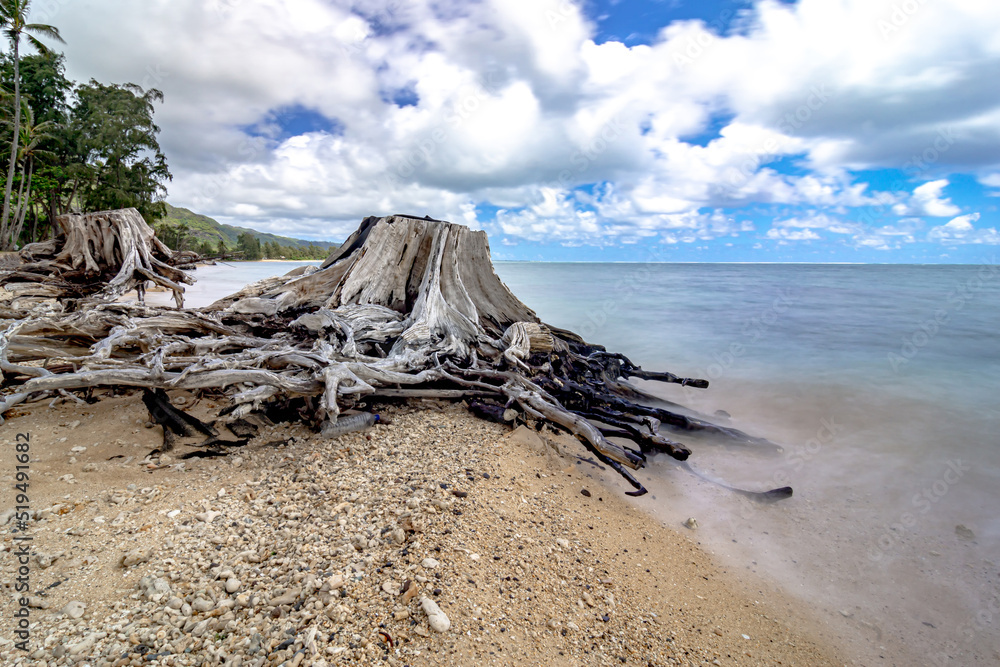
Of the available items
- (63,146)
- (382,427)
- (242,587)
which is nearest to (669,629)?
(242,587)

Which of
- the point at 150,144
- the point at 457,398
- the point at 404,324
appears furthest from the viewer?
the point at 150,144

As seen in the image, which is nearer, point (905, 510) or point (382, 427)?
point (382, 427)

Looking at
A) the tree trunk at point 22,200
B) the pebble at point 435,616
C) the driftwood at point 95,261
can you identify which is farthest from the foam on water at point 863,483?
the tree trunk at point 22,200

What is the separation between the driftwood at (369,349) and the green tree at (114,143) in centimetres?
3054

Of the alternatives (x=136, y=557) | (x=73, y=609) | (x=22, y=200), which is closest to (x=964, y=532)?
(x=136, y=557)

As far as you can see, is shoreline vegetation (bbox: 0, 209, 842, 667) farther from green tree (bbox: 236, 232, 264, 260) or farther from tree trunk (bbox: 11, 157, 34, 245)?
green tree (bbox: 236, 232, 264, 260)

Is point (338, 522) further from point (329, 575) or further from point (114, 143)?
point (114, 143)

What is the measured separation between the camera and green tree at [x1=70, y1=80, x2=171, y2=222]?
30469mm

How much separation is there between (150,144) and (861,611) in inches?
1734

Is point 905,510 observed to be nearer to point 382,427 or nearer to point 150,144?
point 382,427

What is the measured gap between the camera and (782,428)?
291 inches

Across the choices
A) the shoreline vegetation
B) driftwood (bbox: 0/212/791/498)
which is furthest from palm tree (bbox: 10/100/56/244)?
the shoreline vegetation

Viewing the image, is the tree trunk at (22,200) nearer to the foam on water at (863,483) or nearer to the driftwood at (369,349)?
the driftwood at (369,349)

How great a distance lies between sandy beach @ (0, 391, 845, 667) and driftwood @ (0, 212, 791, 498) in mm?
515
